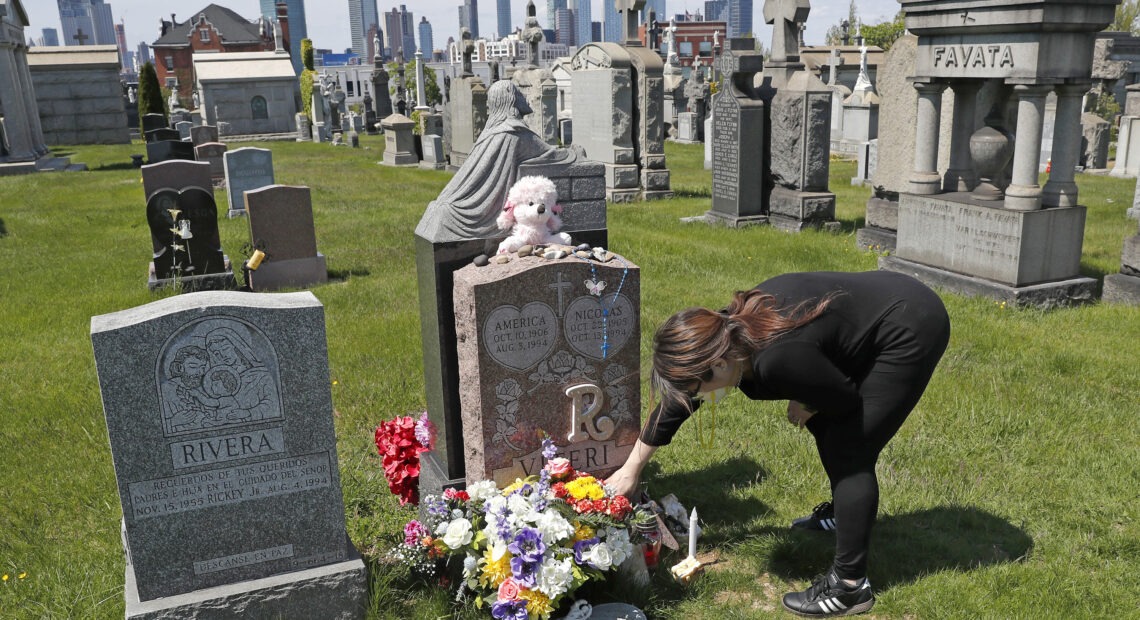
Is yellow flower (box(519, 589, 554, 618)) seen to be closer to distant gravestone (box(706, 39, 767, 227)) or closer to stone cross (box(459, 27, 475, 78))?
distant gravestone (box(706, 39, 767, 227))

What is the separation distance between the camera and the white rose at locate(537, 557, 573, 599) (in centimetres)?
323

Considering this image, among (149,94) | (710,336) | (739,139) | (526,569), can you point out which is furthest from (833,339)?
(149,94)

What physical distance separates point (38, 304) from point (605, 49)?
30.4ft

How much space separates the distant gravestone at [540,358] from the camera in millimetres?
3779

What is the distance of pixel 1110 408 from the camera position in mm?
5293

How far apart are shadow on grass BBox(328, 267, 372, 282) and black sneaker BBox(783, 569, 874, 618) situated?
697 cm

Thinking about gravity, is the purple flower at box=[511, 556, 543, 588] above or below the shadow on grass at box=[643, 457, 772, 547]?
above

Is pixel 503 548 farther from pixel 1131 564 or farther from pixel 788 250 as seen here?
pixel 788 250

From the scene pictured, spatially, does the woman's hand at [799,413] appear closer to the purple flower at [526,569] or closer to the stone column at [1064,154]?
the purple flower at [526,569]

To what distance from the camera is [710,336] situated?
9.91 feet

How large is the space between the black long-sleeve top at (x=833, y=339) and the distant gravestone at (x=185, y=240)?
273 inches

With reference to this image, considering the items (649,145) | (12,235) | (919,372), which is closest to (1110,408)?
(919,372)

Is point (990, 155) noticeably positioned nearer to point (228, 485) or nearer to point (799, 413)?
point (799, 413)

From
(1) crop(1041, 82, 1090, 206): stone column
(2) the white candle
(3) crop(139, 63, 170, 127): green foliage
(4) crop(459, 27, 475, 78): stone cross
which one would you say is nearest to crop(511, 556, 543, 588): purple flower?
(2) the white candle
